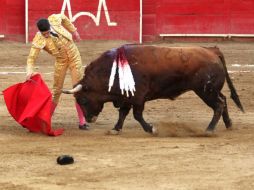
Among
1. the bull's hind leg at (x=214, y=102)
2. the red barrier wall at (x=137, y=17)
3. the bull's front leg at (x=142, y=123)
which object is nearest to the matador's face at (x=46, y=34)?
the bull's front leg at (x=142, y=123)

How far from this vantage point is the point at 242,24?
1836 centimetres

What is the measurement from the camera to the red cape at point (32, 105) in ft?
30.2

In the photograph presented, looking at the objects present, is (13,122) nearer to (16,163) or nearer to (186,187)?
(16,163)

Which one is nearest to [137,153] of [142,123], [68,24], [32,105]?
[142,123]

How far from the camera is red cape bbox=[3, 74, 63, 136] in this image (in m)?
9.21

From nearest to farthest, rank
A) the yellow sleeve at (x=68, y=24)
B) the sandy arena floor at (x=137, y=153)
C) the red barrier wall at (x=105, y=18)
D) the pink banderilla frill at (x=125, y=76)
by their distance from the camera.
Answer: the sandy arena floor at (x=137, y=153), the pink banderilla frill at (x=125, y=76), the yellow sleeve at (x=68, y=24), the red barrier wall at (x=105, y=18)

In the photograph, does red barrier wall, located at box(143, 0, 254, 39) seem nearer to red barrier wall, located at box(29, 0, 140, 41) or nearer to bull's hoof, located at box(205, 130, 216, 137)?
red barrier wall, located at box(29, 0, 140, 41)

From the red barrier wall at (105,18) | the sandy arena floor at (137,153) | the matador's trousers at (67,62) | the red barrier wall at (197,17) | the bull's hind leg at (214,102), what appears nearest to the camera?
the sandy arena floor at (137,153)

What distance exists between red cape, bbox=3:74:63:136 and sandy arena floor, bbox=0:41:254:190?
0.12 m

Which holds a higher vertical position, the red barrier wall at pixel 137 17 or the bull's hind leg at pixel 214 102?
the red barrier wall at pixel 137 17

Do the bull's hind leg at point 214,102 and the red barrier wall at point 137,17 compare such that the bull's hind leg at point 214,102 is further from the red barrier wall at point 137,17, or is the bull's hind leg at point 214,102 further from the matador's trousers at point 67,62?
the red barrier wall at point 137,17

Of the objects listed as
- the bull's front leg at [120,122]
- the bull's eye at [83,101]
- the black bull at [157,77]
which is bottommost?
the bull's front leg at [120,122]

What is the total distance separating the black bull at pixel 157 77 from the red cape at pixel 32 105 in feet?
1.42

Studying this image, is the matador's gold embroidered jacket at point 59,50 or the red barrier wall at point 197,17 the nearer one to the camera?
the matador's gold embroidered jacket at point 59,50
